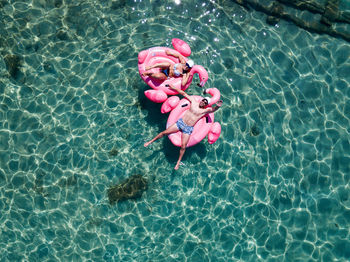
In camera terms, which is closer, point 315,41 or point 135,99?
point 135,99

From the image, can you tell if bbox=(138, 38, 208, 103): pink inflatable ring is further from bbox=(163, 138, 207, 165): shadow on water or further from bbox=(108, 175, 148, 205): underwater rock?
bbox=(108, 175, 148, 205): underwater rock

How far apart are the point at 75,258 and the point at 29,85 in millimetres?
4452

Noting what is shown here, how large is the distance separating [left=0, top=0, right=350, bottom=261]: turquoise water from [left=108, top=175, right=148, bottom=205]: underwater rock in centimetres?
15

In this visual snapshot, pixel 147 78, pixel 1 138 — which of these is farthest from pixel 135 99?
pixel 1 138

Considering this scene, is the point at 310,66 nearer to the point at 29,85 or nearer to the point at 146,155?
the point at 146,155

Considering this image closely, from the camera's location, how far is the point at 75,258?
958cm

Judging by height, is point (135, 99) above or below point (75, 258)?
above

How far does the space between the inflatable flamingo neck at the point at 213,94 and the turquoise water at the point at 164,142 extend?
86cm

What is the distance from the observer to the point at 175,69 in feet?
32.1

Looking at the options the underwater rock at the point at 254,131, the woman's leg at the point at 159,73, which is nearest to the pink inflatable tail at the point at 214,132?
the underwater rock at the point at 254,131

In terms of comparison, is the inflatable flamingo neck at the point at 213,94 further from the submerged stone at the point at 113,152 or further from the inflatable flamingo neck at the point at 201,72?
the submerged stone at the point at 113,152

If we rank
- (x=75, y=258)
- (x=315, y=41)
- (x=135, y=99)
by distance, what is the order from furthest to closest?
1. (x=315, y=41)
2. (x=135, y=99)
3. (x=75, y=258)

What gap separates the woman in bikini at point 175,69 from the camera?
9703mm

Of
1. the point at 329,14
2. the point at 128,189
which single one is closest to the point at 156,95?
the point at 128,189
